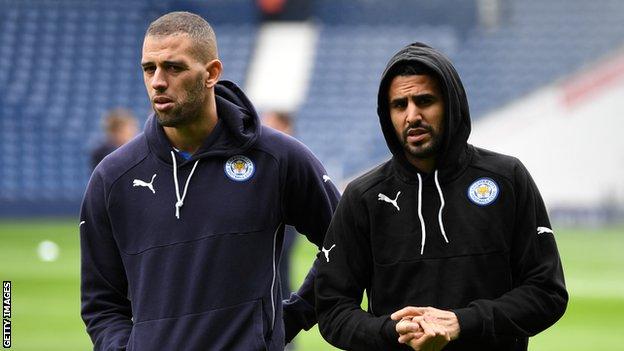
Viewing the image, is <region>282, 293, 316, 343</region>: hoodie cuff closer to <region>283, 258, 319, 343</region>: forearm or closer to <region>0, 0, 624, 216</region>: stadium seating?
<region>283, 258, 319, 343</region>: forearm

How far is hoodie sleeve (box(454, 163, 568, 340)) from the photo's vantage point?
11.6 ft

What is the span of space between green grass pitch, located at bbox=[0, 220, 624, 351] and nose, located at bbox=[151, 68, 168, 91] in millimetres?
6394

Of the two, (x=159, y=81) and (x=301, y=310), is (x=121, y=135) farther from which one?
(x=159, y=81)

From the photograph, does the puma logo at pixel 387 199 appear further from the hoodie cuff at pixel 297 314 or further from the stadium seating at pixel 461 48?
the stadium seating at pixel 461 48

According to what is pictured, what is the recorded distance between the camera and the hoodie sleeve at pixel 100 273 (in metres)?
4.04

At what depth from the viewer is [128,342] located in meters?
3.95

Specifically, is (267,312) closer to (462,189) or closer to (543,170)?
Result: (462,189)

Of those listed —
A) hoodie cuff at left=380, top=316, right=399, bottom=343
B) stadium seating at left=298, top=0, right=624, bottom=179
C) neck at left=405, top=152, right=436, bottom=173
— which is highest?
stadium seating at left=298, top=0, right=624, bottom=179

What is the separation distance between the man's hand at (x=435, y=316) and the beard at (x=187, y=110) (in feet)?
3.06

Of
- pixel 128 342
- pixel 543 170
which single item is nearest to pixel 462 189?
pixel 128 342

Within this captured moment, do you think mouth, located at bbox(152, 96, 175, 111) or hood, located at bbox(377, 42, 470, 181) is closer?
hood, located at bbox(377, 42, 470, 181)

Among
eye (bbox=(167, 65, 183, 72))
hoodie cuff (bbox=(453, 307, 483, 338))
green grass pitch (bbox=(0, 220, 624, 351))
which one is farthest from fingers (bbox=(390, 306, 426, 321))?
green grass pitch (bbox=(0, 220, 624, 351))

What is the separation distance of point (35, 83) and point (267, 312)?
78.2 feet

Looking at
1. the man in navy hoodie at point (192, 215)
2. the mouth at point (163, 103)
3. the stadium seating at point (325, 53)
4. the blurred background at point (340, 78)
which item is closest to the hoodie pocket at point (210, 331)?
the man in navy hoodie at point (192, 215)
